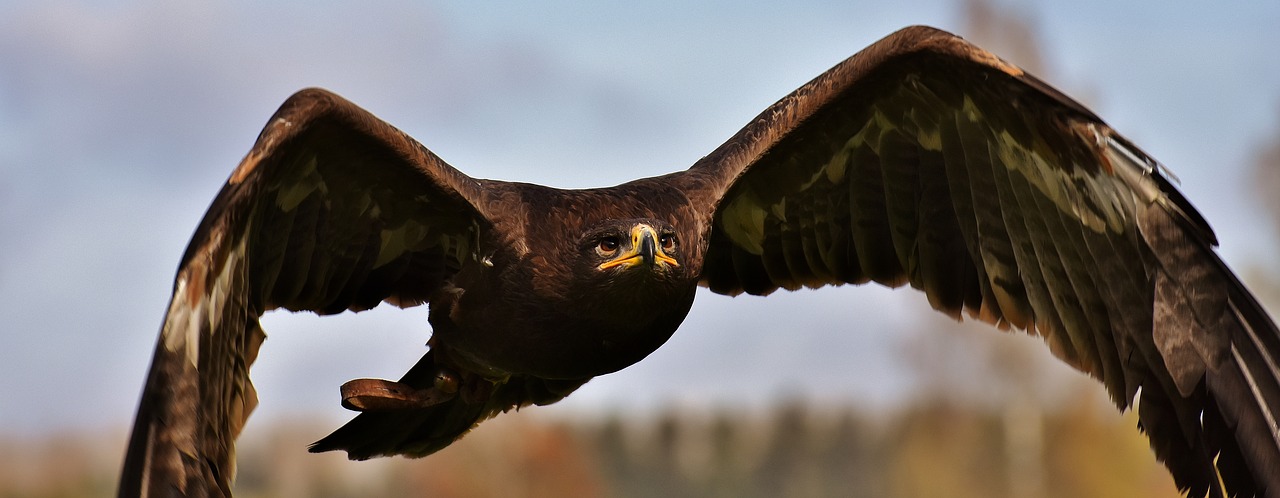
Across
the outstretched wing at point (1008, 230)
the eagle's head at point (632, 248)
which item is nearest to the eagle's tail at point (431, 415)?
the outstretched wing at point (1008, 230)

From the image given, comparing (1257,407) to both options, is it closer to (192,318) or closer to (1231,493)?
(1231,493)

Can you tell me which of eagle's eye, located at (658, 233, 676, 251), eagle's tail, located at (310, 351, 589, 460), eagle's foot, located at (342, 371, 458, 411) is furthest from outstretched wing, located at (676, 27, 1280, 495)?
eagle's foot, located at (342, 371, 458, 411)

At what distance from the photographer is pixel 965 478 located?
31062 mm

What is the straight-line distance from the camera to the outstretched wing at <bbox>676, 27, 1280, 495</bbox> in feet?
22.4

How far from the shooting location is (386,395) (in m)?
7.32

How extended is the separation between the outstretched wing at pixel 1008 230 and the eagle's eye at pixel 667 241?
47 cm

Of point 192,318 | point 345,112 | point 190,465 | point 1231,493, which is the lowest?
point 1231,493

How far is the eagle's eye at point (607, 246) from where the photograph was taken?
6492 mm

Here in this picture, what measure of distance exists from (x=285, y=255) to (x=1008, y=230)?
3388mm

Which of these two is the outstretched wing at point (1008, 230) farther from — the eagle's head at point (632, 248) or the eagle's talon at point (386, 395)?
the eagle's talon at point (386, 395)

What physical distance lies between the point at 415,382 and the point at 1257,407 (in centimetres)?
378

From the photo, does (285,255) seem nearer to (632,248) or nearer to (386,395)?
(386,395)

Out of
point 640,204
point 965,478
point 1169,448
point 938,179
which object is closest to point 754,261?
point 938,179

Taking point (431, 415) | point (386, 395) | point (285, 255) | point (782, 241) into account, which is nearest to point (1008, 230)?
point (782, 241)
